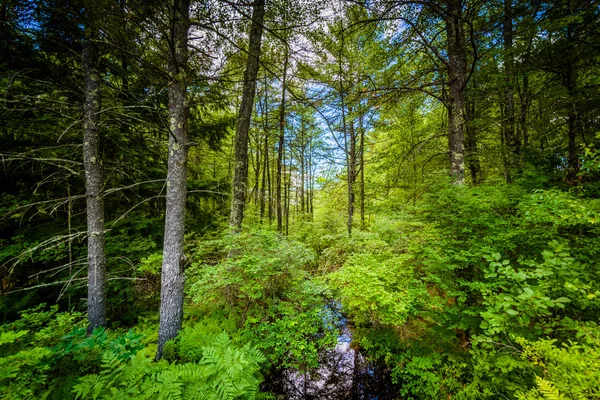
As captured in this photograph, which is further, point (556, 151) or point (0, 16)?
point (556, 151)

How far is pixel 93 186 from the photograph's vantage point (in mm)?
3699

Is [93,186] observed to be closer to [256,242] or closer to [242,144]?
[242,144]

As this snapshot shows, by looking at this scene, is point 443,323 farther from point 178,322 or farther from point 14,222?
point 14,222

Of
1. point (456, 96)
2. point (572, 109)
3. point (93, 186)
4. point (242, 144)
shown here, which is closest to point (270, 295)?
point (242, 144)

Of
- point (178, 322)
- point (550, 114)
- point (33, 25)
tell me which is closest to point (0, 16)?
point (33, 25)

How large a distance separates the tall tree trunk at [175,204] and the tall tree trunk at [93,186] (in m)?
1.41

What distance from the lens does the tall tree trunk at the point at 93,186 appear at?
357 cm

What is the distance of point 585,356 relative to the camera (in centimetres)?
160

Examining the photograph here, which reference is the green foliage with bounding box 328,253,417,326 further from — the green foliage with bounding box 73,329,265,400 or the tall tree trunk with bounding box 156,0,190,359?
the tall tree trunk with bounding box 156,0,190,359

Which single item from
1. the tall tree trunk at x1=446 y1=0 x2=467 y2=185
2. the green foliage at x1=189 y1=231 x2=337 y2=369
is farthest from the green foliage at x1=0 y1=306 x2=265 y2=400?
the tall tree trunk at x1=446 y1=0 x2=467 y2=185

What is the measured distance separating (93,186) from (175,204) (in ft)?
5.52

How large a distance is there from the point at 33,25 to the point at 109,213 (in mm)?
4069

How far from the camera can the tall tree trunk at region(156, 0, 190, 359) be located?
3.32 meters

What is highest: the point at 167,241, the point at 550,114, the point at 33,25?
the point at 33,25
